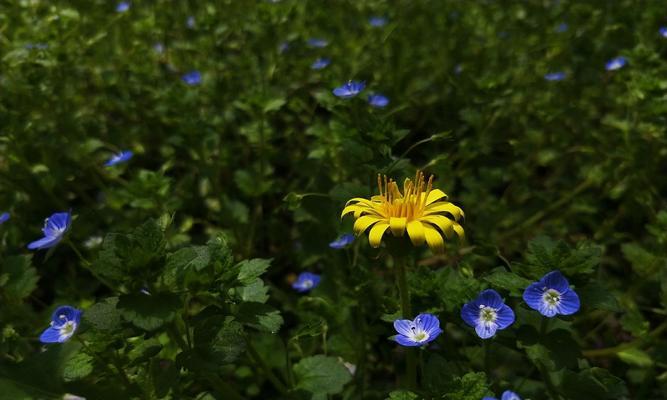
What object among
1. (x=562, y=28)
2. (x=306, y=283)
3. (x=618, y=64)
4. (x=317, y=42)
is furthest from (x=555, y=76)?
(x=306, y=283)

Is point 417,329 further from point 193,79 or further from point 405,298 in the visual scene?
point 193,79

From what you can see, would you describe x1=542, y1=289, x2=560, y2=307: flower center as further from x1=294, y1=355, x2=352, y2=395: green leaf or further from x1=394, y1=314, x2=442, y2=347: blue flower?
x1=294, y1=355, x2=352, y2=395: green leaf

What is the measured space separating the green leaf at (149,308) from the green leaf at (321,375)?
0.62m

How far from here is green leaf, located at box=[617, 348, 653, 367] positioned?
6.74 feet

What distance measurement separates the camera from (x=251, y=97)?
8.30ft

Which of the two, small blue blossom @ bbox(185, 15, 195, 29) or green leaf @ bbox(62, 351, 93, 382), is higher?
small blue blossom @ bbox(185, 15, 195, 29)

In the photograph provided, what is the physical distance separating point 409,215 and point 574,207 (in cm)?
158

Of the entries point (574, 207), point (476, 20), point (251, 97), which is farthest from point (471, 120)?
point (476, 20)

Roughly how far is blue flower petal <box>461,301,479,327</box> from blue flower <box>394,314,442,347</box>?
0.07 meters

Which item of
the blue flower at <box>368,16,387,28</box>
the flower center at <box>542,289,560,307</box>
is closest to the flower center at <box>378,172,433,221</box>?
the flower center at <box>542,289,560,307</box>

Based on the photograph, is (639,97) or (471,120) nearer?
(639,97)

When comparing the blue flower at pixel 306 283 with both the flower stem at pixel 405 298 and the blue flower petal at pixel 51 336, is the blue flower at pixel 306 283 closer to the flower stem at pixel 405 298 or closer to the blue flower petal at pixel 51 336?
the flower stem at pixel 405 298

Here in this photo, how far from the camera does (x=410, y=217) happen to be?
4.94 feet

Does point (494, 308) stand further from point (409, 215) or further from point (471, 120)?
point (471, 120)
